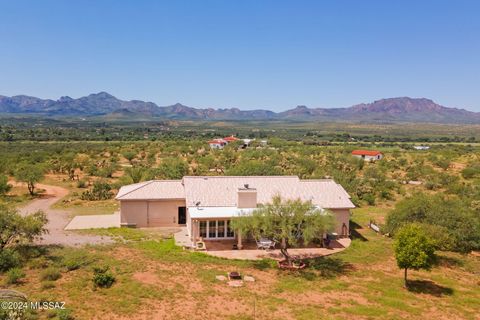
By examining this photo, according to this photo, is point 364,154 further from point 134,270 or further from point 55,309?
point 55,309

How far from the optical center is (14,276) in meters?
20.6

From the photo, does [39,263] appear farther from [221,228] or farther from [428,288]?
[428,288]

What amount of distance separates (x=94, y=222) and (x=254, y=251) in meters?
14.9

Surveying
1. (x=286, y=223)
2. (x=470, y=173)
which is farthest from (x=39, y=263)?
(x=470, y=173)

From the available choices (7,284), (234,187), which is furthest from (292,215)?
(7,284)

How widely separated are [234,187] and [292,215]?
9.26 m

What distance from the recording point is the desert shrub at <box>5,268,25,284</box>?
20.6 meters

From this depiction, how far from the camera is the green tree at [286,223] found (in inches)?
949

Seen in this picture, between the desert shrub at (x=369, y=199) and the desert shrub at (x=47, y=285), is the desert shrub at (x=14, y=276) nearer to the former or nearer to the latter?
the desert shrub at (x=47, y=285)

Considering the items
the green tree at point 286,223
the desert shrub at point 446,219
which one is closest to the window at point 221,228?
the green tree at point 286,223

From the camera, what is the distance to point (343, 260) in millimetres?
26188

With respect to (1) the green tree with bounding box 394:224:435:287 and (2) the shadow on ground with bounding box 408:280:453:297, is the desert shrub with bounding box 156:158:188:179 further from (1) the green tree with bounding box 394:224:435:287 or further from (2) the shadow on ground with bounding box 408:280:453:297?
(2) the shadow on ground with bounding box 408:280:453:297

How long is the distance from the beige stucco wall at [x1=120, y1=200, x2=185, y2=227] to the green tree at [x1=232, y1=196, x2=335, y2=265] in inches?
369

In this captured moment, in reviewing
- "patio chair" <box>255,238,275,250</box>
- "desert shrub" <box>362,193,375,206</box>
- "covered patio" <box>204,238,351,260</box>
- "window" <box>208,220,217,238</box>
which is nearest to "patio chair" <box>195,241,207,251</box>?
"covered patio" <box>204,238,351,260</box>
